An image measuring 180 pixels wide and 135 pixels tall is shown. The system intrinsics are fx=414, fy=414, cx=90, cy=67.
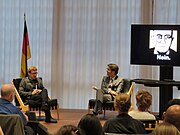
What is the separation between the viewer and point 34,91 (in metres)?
8.45

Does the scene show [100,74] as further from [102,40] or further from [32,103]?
[32,103]

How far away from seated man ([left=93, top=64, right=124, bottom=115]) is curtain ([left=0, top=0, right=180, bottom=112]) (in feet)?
5.42

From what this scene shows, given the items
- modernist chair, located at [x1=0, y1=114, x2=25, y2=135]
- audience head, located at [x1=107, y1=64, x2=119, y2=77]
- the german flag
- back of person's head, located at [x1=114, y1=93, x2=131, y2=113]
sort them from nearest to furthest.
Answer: back of person's head, located at [x1=114, y1=93, x2=131, y2=113]
modernist chair, located at [x1=0, y1=114, x2=25, y2=135]
audience head, located at [x1=107, y1=64, x2=119, y2=77]
the german flag

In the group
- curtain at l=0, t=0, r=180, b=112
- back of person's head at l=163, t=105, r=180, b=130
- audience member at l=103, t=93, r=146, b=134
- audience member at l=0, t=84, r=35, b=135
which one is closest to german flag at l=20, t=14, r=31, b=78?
curtain at l=0, t=0, r=180, b=112

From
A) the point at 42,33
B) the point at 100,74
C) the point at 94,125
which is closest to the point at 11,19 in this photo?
the point at 42,33

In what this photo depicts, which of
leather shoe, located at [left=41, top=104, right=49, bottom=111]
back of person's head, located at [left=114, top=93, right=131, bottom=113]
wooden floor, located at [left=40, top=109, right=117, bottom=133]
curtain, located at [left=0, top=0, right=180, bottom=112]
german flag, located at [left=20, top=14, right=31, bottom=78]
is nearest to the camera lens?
back of person's head, located at [left=114, top=93, right=131, bottom=113]

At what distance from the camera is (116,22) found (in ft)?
34.6

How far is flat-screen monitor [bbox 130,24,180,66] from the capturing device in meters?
8.34

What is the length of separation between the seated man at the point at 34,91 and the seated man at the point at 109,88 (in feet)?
3.27

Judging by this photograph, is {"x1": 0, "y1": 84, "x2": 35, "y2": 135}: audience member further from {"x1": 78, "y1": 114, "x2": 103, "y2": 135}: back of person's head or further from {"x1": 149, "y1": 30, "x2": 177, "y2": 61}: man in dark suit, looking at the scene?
{"x1": 149, "y1": 30, "x2": 177, "y2": 61}: man in dark suit

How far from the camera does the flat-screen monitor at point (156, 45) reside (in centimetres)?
834

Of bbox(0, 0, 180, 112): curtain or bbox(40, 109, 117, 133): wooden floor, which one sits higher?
bbox(0, 0, 180, 112): curtain

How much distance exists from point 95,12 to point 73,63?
1.43 m

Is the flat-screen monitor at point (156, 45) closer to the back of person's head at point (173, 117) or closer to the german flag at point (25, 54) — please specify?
the german flag at point (25, 54)
